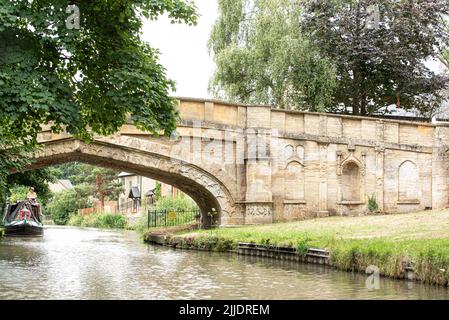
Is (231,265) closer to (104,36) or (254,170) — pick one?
(104,36)

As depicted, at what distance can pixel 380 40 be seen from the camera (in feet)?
104

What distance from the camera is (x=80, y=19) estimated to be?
39.2ft

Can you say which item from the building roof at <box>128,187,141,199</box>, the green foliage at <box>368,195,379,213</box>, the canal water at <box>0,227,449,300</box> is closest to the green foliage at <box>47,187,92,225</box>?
the building roof at <box>128,187,141,199</box>

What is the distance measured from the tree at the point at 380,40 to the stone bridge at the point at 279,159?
7.72 meters

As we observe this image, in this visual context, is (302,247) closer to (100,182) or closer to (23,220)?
(23,220)

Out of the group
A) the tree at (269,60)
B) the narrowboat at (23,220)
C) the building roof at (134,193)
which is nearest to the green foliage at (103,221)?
the building roof at (134,193)

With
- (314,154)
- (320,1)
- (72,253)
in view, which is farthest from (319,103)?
(72,253)

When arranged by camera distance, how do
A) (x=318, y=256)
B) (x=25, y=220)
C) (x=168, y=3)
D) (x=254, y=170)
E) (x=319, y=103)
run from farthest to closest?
(x=25, y=220) < (x=319, y=103) < (x=254, y=170) < (x=318, y=256) < (x=168, y=3)

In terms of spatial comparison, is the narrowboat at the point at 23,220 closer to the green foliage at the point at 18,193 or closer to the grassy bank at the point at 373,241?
the grassy bank at the point at 373,241

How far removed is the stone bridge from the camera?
22141 mm

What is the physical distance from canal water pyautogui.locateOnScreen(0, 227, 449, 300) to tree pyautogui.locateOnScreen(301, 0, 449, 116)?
17406 millimetres

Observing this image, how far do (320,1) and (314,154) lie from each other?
11187 mm

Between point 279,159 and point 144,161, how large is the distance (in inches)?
181

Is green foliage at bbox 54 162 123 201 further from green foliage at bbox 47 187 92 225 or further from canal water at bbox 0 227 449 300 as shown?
canal water at bbox 0 227 449 300
